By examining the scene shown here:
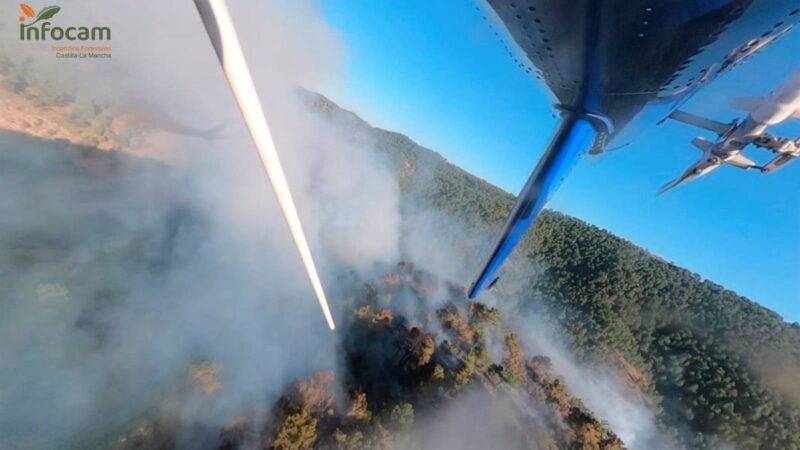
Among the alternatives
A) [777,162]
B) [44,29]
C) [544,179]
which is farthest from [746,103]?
[44,29]

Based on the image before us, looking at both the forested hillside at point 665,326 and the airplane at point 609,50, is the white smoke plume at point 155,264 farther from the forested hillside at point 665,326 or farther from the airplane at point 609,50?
the airplane at point 609,50

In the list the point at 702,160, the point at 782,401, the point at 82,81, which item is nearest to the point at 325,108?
the point at 82,81

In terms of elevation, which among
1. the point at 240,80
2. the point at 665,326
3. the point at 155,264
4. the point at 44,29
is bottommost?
the point at 155,264

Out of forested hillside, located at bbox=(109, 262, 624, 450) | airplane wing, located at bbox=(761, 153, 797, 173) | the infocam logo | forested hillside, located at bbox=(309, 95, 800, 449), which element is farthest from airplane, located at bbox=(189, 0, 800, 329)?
the infocam logo

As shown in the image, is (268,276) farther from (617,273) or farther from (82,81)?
(617,273)

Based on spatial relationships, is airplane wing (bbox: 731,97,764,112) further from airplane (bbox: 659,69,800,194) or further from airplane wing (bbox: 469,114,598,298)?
airplane wing (bbox: 469,114,598,298)

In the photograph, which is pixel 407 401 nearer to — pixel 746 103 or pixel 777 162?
pixel 777 162
